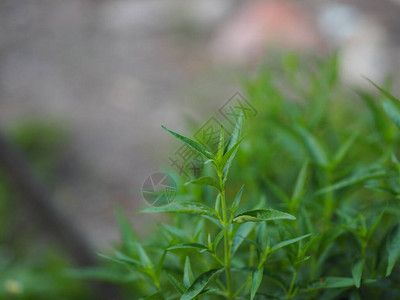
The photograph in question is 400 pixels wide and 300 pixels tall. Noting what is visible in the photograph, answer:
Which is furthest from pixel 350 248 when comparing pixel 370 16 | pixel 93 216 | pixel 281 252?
pixel 370 16

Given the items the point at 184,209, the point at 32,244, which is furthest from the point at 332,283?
the point at 32,244

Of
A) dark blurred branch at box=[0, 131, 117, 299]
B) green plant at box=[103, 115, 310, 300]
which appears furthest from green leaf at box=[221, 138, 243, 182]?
dark blurred branch at box=[0, 131, 117, 299]

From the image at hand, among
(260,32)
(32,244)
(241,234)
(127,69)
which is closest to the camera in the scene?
(241,234)

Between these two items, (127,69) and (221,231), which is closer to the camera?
(221,231)

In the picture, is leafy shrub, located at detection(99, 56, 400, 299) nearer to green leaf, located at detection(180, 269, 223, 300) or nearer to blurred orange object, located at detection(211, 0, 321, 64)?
green leaf, located at detection(180, 269, 223, 300)

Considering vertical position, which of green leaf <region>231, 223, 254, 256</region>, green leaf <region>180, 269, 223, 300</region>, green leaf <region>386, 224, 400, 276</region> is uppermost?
green leaf <region>180, 269, 223, 300</region>

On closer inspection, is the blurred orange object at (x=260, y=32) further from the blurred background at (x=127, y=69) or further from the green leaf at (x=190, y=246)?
the green leaf at (x=190, y=246)

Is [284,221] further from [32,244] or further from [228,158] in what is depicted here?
[32,244]
